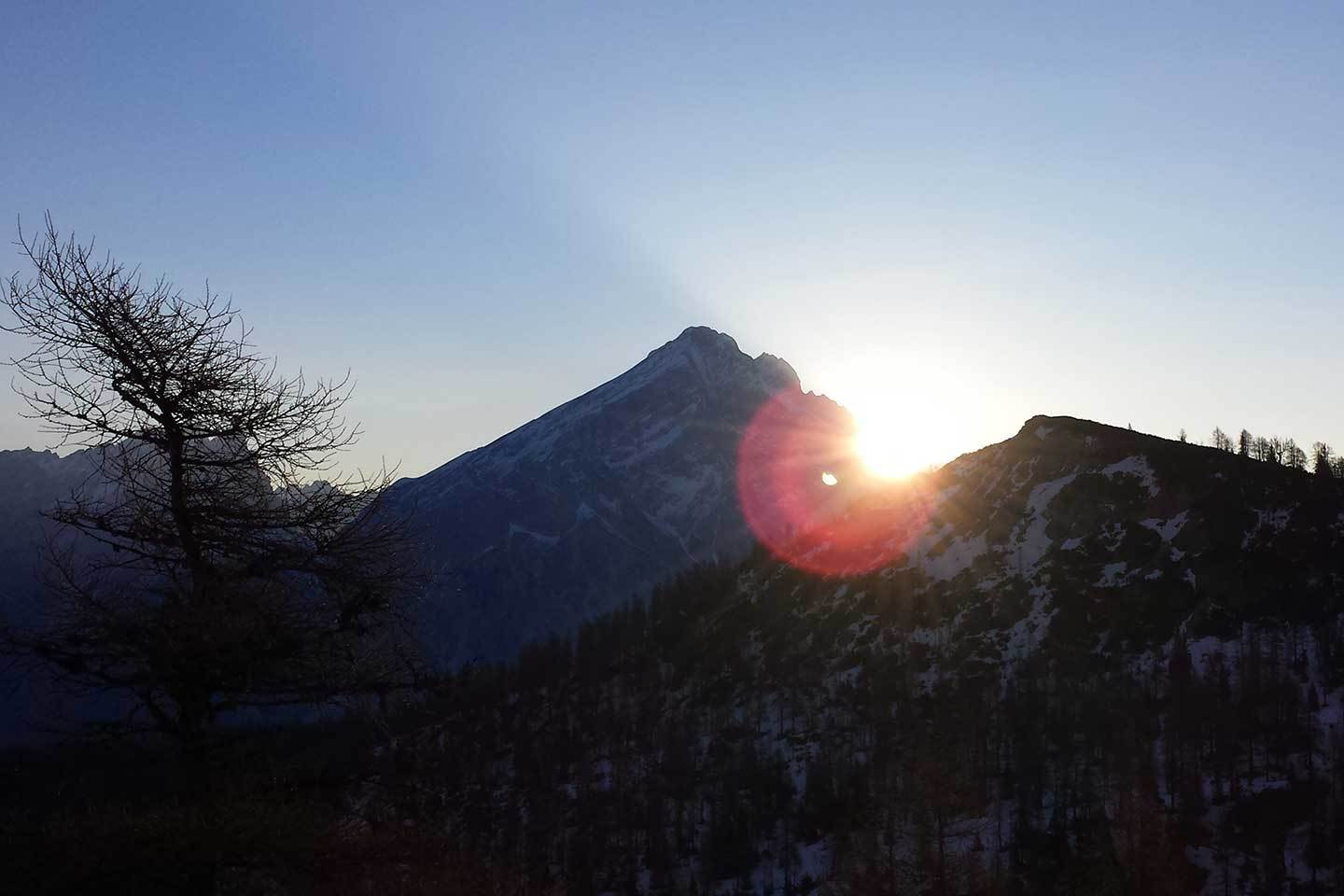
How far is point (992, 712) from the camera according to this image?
106 meters

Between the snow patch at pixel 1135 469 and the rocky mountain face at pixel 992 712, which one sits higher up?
the snow patch at pixel 1135 469

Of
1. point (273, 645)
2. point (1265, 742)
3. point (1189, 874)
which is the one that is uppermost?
point (273, 645)

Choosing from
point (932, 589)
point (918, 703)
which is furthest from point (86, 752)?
point (932, 589)

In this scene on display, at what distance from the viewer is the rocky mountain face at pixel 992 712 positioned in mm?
80562

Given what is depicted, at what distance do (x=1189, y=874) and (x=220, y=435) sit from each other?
77633 mm

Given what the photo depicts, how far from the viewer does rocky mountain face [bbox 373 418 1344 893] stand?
264ft

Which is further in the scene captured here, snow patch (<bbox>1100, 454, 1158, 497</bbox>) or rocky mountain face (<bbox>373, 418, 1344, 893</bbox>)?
snow patch (<bbox>1100, 454, 1158, 497</bbox>)

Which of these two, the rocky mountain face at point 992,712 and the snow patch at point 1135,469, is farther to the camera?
the snow patch at point 1135,469

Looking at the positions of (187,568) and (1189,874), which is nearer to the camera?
(187,568)

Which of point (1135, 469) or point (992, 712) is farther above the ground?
point (1135, 469)

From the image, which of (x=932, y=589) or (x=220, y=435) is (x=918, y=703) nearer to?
(x=932, y=589)

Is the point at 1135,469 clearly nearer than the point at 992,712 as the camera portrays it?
No

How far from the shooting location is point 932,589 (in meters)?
131

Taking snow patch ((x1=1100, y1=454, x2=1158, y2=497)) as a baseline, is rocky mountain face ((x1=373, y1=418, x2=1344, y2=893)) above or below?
below
